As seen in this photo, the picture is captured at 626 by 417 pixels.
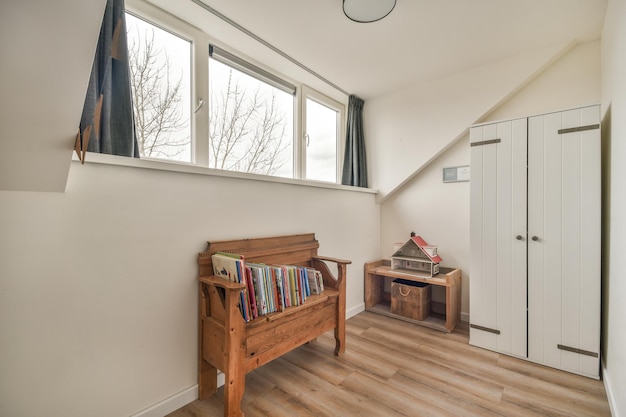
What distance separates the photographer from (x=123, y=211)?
1.46 m

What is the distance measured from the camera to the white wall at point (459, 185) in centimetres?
235

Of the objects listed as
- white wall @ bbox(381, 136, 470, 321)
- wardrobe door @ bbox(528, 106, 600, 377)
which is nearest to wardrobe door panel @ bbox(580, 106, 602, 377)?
wardrobe door @ bbox(528, 106, 600, 377)

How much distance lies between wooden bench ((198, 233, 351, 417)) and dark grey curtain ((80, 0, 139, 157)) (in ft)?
2.54

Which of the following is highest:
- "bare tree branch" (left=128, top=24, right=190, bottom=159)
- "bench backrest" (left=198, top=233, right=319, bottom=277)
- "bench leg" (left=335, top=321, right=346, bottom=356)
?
"bare tree branch" (left=128, top=24, right=190, bottom=159)

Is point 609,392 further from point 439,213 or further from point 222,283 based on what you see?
point 222,283

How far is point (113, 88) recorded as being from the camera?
63.0 inches

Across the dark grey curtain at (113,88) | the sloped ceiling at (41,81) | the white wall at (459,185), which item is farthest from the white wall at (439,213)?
the sloped ceiling at (41,81)

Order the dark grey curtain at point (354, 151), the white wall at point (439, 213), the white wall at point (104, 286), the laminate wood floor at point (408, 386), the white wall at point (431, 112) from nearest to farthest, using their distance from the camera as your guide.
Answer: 1. the white wall at point (104, 286)
2. the laminate wood floor at point (408, 386)
3. the white wall at point (431, 112)
4. the white wall at point (439, 213)
5. the dark grey curtain at point (354, 151)

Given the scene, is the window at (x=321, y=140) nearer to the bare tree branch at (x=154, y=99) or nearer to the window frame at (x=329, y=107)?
the window frame at (x=329, y=107)

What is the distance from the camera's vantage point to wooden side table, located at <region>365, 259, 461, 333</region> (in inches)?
104

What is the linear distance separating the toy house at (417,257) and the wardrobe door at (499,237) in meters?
0.46

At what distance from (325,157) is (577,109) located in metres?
2.23

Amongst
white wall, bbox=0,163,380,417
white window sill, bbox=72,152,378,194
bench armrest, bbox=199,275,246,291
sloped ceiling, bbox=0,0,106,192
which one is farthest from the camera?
bench armrest, bbox=199,275,246,291

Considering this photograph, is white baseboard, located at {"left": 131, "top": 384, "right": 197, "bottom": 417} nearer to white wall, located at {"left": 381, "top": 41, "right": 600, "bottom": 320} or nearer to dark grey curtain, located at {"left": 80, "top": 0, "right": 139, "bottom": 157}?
dark grey curtain, located at {"left": 80, "top": 0, "right": 139, "bottom": 157}
